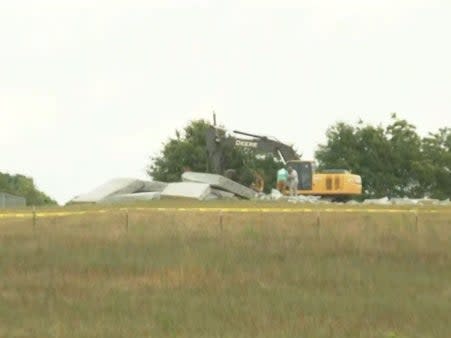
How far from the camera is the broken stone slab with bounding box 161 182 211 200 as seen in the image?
43000 mm

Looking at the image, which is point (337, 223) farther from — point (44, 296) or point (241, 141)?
point (241, 141)

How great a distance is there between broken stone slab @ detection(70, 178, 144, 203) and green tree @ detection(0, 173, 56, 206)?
251 feet

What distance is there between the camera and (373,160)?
84.2 metres

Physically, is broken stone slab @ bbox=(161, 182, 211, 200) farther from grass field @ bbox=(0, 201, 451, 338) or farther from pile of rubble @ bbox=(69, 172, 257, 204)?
grass field @ bbox=(0, 201, 451, 338)

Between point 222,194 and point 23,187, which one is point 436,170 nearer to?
A: point 222,194

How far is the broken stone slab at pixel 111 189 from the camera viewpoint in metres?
45.3

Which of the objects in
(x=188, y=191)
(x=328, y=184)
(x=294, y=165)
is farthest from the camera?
(x=328, y=184)

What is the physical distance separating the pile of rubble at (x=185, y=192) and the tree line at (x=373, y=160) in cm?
3378

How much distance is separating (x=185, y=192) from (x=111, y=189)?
437cm

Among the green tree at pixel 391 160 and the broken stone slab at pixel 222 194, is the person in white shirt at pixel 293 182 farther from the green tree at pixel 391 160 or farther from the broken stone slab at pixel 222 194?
the green tree at pixel 391 160

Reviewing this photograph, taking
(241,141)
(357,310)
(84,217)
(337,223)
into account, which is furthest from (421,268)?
(241,141)

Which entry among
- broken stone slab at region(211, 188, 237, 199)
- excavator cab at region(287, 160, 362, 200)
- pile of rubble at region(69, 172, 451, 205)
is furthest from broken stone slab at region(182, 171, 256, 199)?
excavator cab at region(287, 160, 362, 200)

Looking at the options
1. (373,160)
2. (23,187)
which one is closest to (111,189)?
(373,160)

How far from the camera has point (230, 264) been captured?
16.4 meters
